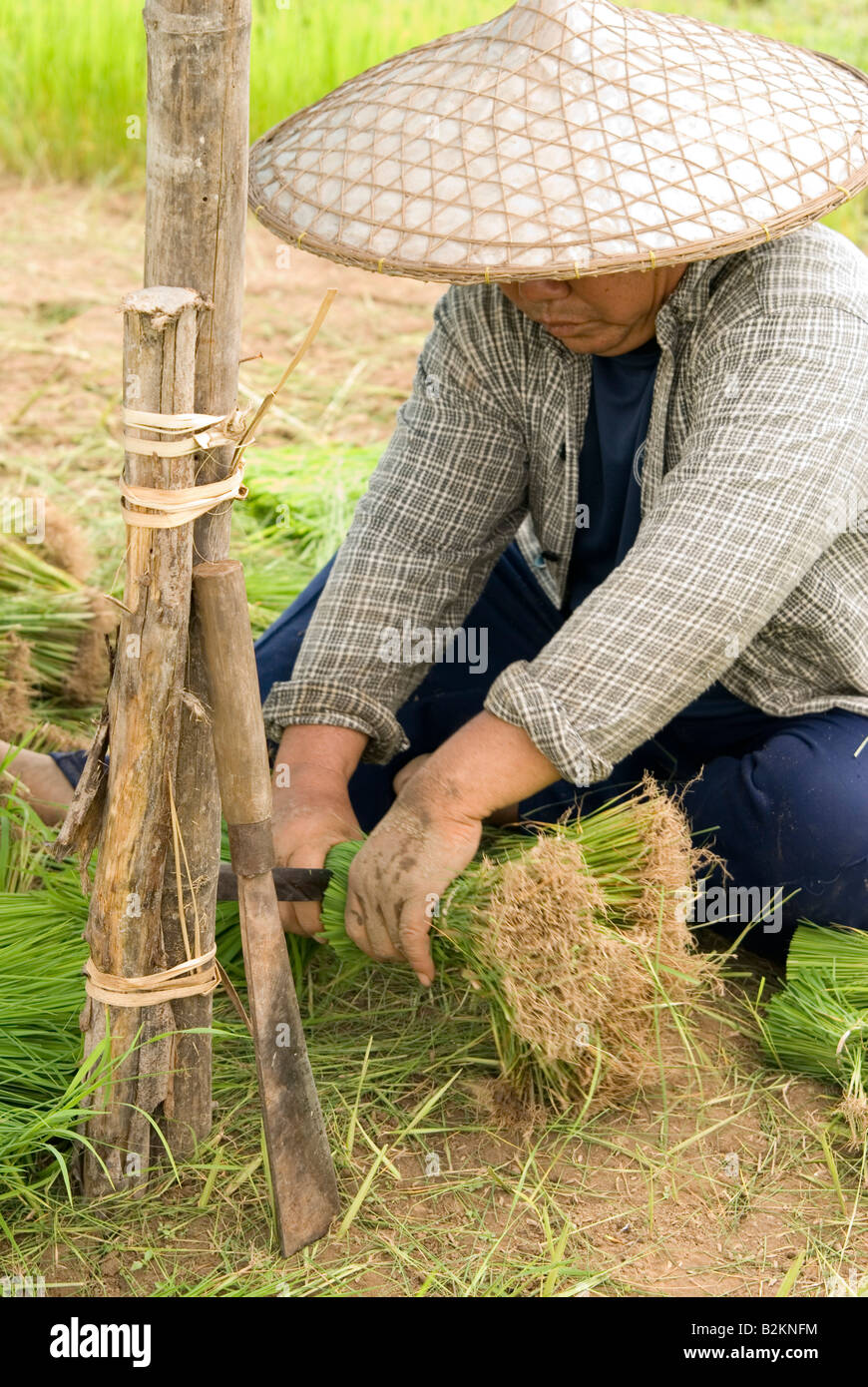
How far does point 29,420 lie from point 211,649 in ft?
9.88

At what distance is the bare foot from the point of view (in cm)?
271

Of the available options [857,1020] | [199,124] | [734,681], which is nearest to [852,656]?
[734,681]

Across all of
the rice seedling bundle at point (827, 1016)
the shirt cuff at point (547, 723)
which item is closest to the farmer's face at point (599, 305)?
the shirt cuff at point (547, 723)

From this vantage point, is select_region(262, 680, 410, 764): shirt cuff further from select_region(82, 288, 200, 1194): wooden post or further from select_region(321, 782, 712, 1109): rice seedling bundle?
select_region(82, 288, 200, 1194): wooden post

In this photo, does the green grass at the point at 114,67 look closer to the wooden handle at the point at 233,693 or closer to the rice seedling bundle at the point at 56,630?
the rice seedling bundle at the point at 56,630

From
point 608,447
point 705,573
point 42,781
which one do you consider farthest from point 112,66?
point 705,573

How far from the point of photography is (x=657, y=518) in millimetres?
2076

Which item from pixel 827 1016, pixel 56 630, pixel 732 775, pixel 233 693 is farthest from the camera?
pixel 56 630

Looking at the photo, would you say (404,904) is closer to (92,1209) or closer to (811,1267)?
(92,1209)

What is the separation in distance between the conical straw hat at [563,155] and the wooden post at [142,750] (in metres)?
0.39

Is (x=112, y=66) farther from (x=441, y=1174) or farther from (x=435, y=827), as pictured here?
(x=441, y=1174)

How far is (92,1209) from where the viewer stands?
200 cm

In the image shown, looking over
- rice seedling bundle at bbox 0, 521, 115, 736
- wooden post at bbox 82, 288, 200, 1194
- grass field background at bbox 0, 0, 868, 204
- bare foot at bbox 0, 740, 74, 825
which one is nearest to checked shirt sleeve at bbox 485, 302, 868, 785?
wooden post at bbox 82, 288, 200, 1194

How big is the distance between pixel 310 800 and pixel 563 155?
1.06 metres
